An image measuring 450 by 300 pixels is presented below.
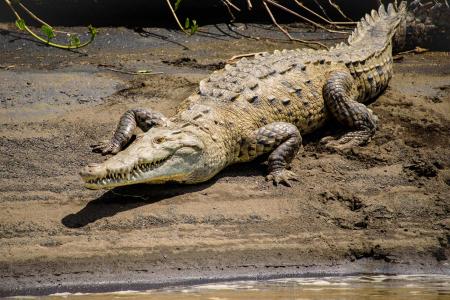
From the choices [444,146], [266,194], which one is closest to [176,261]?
[266,194]

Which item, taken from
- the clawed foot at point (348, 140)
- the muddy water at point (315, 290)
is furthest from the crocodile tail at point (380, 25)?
the muddy water at point (315, 290)

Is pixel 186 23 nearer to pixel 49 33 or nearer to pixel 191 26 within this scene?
pixel 191 26

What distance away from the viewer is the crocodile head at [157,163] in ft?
19.3

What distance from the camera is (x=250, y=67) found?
758cm

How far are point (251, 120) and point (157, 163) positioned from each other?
1168 mm

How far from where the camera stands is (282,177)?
21.8 ft

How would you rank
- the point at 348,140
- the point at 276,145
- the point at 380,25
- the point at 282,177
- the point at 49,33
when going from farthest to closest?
the point at 380,25 < the point at 49,33 < the point at 348,140 < the point at 276,145 < the point at 282,177

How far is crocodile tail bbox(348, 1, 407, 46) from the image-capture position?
29.1 feet

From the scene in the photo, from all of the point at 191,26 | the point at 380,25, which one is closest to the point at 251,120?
the point at 380,25

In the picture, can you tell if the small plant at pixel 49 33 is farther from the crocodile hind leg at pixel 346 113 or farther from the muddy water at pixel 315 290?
the muddy water at pixel 315 290

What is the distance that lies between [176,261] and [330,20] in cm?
562

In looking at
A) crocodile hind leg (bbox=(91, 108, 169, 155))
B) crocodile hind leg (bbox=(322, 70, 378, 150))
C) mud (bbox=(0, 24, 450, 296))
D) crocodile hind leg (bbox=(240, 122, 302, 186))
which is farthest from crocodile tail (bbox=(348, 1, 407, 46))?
crocodile hind leg (bbox=(91, 108, 169, 155))

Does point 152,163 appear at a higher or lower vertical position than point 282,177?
higher

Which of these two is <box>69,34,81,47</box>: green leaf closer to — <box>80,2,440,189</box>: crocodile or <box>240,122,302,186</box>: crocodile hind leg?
<box>80,2,440,189</box>: crocodile
